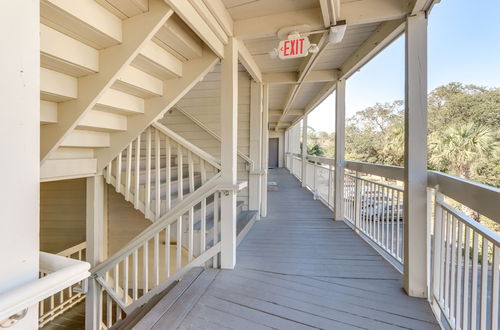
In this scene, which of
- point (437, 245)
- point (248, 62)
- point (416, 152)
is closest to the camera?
point (437, 245)

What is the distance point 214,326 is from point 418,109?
2.06 meters

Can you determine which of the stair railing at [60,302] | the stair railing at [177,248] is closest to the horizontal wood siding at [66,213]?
the stair railing at [60,302]

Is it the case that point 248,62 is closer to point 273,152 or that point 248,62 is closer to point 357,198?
point 357,198

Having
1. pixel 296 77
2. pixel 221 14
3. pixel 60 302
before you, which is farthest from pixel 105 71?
pixel 60 302

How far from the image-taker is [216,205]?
236cm

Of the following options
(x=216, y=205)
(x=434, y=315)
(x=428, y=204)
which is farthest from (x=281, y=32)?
(x=434, y=315)

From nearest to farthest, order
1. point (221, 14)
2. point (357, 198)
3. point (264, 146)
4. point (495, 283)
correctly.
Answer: point (495, 283) → point (221, 14) → point (357, 198) → point (264, 146)

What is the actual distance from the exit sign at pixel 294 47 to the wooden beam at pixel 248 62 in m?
0.65

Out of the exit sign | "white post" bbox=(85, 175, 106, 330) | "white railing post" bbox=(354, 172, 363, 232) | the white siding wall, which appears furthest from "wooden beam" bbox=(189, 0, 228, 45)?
"white railing post" bbox=(354, 172, 363, 232)

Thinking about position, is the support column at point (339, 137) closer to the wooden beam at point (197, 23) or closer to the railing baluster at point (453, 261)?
the wooden beam at point (197, 23)

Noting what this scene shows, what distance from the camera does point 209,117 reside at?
385cm

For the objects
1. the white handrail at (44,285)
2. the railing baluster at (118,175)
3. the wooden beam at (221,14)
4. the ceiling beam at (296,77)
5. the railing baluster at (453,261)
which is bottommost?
the railing baluster at (453,261)

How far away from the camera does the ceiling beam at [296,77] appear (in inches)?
146

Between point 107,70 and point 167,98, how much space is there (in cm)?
75
